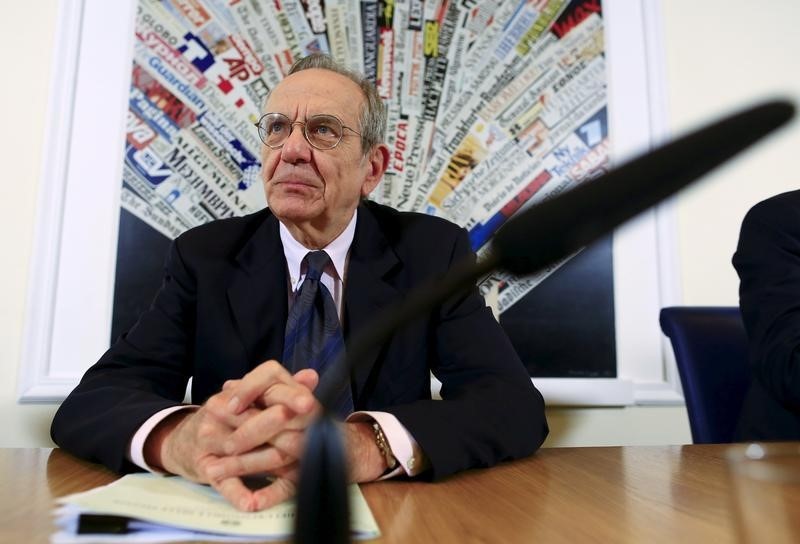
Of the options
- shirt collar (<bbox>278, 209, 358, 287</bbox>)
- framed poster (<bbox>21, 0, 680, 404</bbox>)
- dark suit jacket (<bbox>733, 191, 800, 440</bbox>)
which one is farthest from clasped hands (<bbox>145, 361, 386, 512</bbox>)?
framed poster (<bbox>21, 0, 680, 404</bbox>)

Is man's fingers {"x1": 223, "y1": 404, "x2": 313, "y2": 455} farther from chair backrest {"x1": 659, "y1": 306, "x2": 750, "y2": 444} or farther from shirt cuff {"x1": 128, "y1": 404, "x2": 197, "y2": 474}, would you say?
chair backrest {"x1": 659, "y1": 306, "x2": 750, "y2": 444}

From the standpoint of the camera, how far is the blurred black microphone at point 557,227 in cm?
21

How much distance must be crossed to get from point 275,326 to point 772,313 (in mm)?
919

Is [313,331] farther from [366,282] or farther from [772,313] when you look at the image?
[772,313]

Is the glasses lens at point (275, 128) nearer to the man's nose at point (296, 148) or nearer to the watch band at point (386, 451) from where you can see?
the man's nose at point (296, 148)

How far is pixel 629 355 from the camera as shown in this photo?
167cm

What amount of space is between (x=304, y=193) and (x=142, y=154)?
2.03ft

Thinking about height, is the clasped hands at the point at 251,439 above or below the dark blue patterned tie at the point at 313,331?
below

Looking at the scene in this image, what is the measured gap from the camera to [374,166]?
137 cm

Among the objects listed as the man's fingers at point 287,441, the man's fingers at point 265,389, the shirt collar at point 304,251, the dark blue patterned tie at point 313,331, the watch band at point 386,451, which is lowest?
the watch band at point 386,451

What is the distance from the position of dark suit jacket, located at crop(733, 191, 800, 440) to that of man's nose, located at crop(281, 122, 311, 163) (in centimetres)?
92

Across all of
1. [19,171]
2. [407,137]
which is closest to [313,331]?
[407,137]

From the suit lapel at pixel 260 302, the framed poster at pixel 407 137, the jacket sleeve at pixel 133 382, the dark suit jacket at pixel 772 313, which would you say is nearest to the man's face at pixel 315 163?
the suit lapel at pixel 260 302

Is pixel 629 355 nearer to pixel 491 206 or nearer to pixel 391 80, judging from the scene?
pixel 491 206
